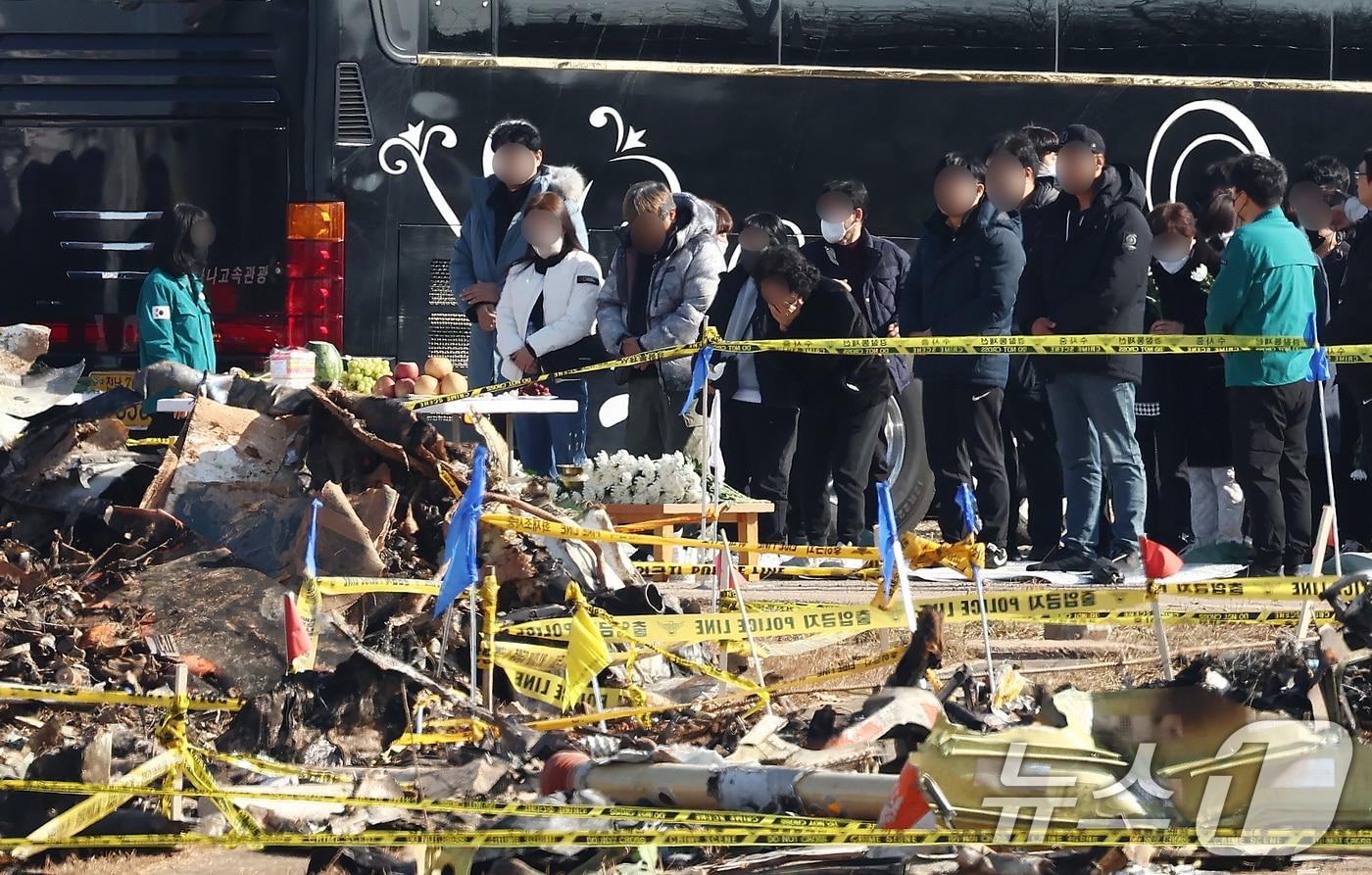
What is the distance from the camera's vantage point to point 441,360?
37.8 feet

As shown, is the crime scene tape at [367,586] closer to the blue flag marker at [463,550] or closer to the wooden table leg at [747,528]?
the blue flag marker at [463,550]

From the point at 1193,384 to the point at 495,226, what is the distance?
4.10m

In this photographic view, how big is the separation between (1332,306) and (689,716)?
6.91m

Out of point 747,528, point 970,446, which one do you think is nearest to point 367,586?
point 747,528

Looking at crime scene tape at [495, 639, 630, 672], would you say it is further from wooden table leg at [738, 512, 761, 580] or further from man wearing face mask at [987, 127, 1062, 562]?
man wearing face mask at [987, 127, 1062, 562]

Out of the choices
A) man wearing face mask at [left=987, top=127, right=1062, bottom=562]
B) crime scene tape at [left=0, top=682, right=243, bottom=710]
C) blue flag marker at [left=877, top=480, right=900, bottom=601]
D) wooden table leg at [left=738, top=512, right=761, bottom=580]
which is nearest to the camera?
crime scene tape at [left=0, top=682, right=243, bottom=710]

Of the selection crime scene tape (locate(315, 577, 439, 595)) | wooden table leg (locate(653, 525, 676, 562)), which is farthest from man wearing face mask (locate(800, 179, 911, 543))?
crime scene tape (locate(315, 577, 439, 595))

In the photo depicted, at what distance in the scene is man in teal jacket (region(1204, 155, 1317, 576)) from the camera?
9.50 metres

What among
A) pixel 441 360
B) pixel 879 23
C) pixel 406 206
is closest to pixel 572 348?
pixel 441 360

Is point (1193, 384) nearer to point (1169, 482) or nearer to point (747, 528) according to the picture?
point (1169, 482)

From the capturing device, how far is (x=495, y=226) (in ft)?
38.2

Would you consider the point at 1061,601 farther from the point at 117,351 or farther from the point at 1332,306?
the point at 117,351

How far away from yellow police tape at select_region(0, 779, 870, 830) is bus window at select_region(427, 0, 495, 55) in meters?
7.60

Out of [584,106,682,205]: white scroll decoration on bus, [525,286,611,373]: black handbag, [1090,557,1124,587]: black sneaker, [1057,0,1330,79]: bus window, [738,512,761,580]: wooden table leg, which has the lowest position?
[1090,557,1124,587]: black sneaker
